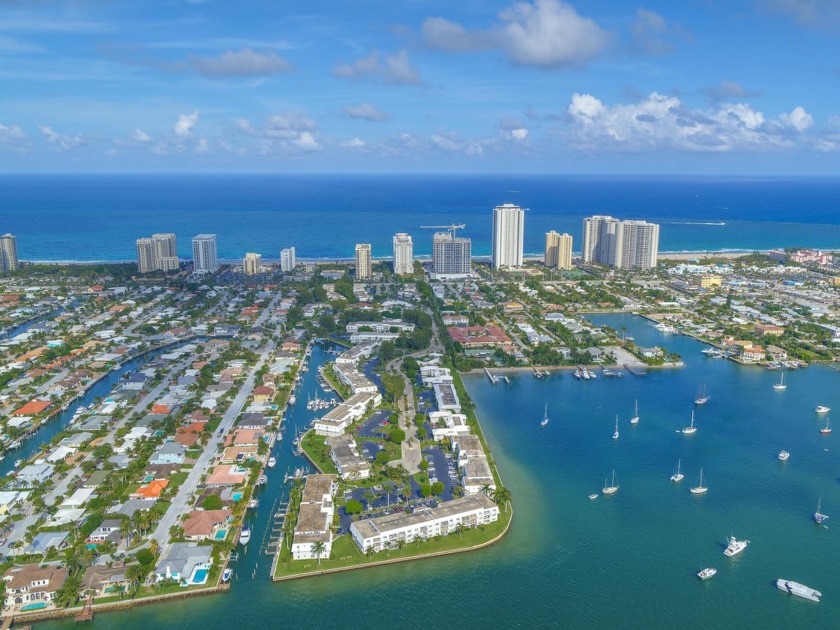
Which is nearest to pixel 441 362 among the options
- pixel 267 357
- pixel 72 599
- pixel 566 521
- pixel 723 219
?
pixel 267 357

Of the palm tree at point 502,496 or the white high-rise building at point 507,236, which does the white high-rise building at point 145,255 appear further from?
the palm tree at point 502,496

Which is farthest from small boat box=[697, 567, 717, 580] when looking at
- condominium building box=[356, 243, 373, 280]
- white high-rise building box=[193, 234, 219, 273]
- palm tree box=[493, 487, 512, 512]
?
white high-rise building box=[193, 234, 219, 273]

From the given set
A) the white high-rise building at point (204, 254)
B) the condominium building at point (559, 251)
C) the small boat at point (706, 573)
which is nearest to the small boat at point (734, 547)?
the small boat at point (706, 573)

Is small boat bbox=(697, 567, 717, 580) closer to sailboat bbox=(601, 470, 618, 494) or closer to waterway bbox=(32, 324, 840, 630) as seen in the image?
waterway bbox=(32, 324, 840, 630)

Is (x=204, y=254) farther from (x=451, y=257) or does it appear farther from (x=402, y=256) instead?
(x=451, y=257)

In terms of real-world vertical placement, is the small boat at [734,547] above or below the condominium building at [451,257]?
below
